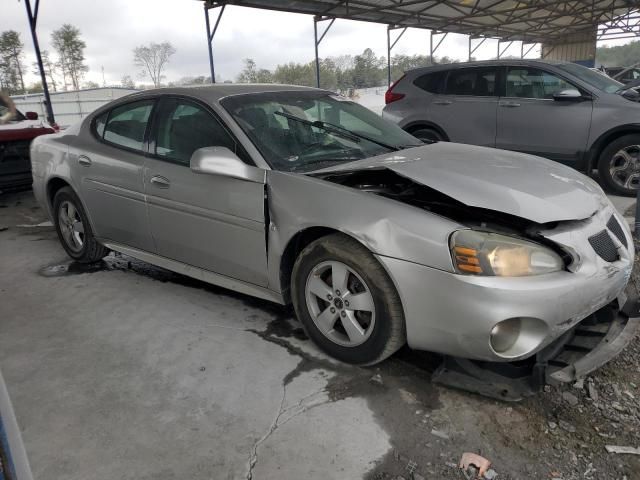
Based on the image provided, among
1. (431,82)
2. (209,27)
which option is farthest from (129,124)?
(209,27)

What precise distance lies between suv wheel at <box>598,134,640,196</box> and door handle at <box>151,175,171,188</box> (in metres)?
5.30

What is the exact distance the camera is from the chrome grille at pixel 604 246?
2.39 m

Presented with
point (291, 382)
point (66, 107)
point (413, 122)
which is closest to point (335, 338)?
point (291, 382)

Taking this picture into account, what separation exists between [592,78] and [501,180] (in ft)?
15.7

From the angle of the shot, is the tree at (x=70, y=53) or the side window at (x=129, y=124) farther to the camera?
the tree at (x=70, y=53)

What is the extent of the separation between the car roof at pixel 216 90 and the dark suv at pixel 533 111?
10.8 ft

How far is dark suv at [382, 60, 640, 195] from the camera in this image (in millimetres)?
5902

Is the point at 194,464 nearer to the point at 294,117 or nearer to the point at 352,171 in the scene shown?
the point at 352,171

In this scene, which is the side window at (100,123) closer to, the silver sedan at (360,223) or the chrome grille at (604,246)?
the silver sedan at (360,223)

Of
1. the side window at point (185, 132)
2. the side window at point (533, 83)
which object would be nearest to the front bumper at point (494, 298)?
the side window at point (185, 132)

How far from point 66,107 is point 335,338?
63.7 ft

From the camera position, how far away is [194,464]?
6.65 feet

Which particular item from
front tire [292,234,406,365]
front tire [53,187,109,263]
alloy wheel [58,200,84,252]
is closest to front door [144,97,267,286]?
front tire [292,234,406,365]

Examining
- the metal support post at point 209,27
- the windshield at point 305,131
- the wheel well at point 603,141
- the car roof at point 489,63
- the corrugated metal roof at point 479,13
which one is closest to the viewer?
the windshield at point 305,131
